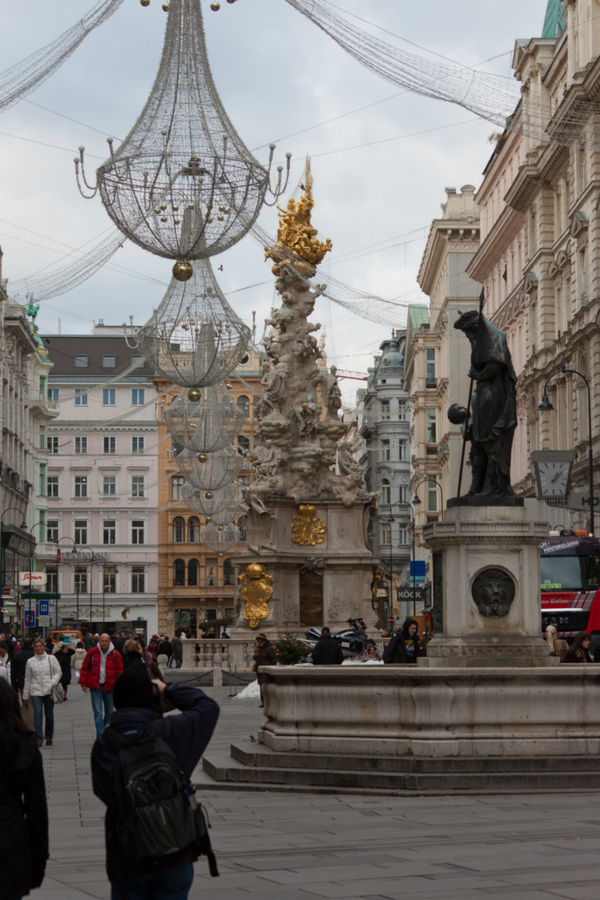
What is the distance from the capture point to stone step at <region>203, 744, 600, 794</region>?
49.1ft

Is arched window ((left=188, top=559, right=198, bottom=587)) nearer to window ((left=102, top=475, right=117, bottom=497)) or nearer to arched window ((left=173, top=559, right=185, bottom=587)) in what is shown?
arched window ((left=173, top=559, right=185, bottom=587))

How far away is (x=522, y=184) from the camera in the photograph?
214 feet

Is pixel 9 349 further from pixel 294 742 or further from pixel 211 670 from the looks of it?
pixel 294 742

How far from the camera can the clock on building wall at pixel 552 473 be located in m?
48.7

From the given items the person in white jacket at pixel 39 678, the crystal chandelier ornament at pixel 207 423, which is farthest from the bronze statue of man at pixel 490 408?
the crystal chandelier ornament at pixel 207 423

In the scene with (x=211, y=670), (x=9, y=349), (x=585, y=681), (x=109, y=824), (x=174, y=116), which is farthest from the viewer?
(x=9, y=349)

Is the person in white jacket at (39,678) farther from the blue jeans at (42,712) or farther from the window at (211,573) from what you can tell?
the window at (211,573)

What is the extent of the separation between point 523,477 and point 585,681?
53.1 m

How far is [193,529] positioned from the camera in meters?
112

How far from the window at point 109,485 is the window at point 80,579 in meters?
6.75

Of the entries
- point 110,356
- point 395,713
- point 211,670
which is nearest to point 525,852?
point 395,713

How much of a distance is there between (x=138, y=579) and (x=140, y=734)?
10704 centimetres

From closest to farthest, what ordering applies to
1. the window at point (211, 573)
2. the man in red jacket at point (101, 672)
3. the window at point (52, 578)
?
1. the man in red jacket at point (101, 672)
2. the window at point (211, 573)
3. the window at point (52, 578)

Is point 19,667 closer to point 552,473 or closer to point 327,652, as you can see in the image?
point 327,652
